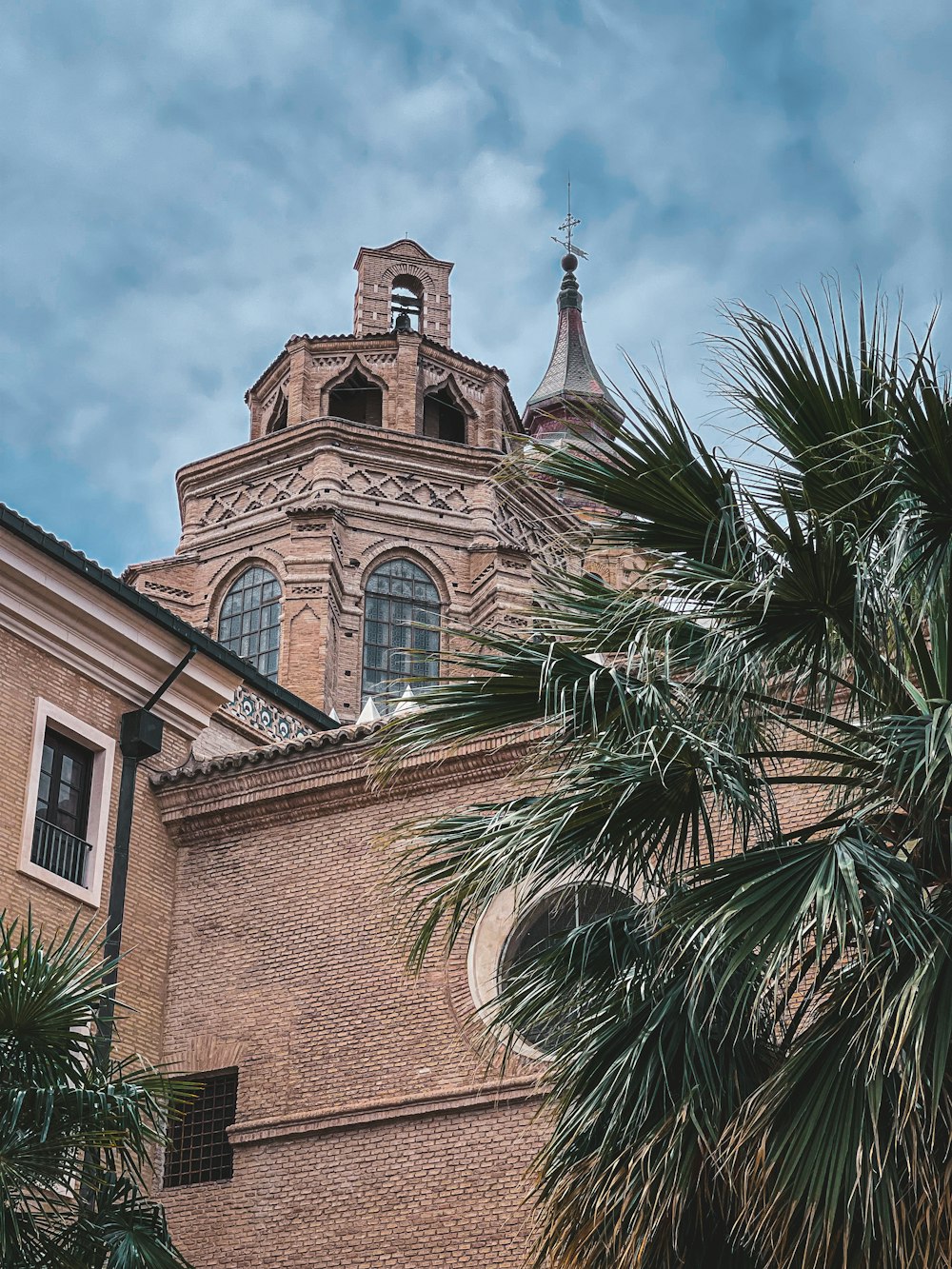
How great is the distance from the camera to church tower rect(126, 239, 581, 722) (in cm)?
3456

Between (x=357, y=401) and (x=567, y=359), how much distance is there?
19.9 metres

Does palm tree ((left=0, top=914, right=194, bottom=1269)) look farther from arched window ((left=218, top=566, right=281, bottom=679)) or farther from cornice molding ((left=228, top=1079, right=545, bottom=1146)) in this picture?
arched window ((left=218, top=566, right=281, bottom=679))

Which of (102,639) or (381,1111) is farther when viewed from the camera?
(102,639)

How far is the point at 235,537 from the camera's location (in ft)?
120

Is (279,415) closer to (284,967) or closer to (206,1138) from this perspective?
(284,967)

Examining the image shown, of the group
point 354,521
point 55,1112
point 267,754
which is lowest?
point 55,1112

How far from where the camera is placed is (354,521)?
118 feet

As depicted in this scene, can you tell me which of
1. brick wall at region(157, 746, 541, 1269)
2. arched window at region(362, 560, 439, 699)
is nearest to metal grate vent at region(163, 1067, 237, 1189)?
brick wall at region(157, 746, 541, 1269)

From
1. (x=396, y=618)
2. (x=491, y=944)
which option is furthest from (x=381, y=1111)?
(x=396, y=618)

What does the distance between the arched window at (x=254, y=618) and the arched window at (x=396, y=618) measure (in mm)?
Result: 1782

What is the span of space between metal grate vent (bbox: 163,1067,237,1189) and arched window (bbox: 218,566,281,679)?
19.8m

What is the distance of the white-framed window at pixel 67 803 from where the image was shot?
48.7 ft

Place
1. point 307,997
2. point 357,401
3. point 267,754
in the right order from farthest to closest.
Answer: point 357,401 → point 267,754 → point 307,997

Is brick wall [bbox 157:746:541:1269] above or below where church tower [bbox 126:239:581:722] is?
below
